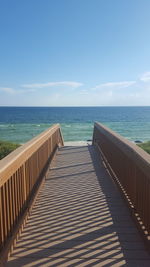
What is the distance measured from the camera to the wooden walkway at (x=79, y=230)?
273 cm

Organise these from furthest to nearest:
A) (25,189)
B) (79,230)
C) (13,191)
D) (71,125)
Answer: (71,125), (25,189), (79,230), (13,191)

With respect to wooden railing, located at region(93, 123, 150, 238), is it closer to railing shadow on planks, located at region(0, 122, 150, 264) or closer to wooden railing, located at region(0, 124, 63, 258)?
railing shadow on planks, located at region(0, 122, 150, 264)

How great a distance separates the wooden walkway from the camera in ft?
8.95

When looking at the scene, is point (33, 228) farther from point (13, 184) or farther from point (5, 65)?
point (5, 65)

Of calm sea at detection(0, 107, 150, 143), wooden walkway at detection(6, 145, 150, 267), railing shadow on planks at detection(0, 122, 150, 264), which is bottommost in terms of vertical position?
calm sea at detection(0, 107, 150, 143)

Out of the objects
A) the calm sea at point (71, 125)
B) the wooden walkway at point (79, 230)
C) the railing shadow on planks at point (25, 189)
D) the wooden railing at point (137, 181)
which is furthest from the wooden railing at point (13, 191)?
the calm sea at point (71, 125)

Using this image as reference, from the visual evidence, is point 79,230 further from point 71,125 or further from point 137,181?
point 71,125

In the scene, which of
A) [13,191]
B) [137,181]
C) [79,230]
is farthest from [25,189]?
[137,181]

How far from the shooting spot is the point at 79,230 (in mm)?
3350

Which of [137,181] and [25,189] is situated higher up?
[137,181]

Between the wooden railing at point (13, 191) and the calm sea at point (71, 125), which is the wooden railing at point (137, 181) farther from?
the calm sea at point (71, 125)

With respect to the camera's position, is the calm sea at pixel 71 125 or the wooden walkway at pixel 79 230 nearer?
the wooden walkway at pixel 79 230

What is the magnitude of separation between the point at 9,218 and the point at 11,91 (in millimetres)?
94415

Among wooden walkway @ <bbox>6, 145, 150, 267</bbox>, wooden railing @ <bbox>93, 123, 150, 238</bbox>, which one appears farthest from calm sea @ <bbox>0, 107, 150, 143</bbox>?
wooden railing @ <bbox>93, 123, 150, 238</bbox>
